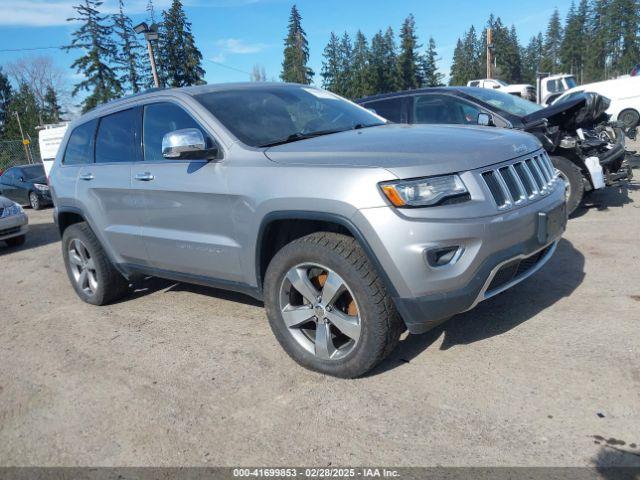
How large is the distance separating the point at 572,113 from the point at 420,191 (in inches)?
183

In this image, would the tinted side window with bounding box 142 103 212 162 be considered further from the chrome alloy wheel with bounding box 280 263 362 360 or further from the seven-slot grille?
the seven-slot grille

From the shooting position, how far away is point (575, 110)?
6305 mm

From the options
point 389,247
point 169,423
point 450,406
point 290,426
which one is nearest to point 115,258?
point 169,423

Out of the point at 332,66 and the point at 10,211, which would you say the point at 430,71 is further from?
the point at 10,211

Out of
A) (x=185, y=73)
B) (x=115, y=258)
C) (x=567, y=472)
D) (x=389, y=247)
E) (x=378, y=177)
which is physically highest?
(x=185, y=73)

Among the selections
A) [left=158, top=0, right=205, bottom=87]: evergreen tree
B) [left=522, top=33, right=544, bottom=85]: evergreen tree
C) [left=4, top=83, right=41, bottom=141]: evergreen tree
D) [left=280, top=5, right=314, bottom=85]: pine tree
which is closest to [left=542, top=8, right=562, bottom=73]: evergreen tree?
[left=522, top=33, right=544, bottom=85]: evergreen tree

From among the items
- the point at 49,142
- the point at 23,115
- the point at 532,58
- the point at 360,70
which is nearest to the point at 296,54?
the point at 360,70

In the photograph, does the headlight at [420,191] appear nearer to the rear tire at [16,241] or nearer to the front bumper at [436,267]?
the front bumper at [436,267]

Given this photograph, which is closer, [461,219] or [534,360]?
[461,219]

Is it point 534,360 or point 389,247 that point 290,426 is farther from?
point 534,360

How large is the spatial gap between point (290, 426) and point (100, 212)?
283 centimetres

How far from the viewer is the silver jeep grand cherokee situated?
8.75 ft

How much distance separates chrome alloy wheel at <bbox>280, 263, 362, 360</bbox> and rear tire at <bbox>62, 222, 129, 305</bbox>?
236 centimetres

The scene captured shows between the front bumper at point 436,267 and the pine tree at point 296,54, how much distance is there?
59474 millimetres
